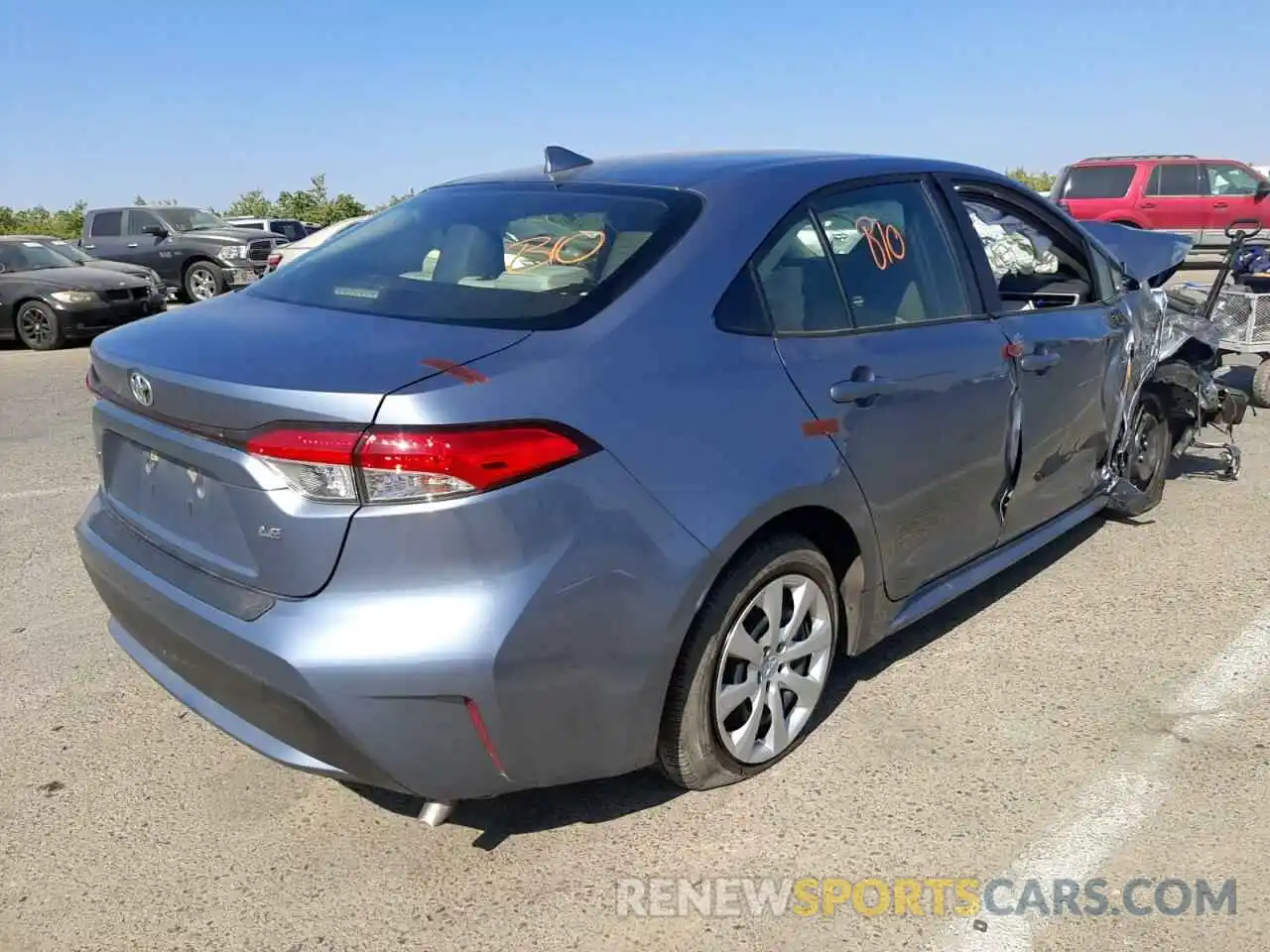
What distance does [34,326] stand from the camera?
12727 millimetres

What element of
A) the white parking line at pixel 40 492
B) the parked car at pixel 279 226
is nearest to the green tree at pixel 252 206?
the parked car at pixel 279 226

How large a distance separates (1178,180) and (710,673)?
2096cm

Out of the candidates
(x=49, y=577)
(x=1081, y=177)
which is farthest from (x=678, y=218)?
(x=1081, y=177)

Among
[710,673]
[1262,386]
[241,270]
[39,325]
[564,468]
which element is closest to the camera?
[564,468]

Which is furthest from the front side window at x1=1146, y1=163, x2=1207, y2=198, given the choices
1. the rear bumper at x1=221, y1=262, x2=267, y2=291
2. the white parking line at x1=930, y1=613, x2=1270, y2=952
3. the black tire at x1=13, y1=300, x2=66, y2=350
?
the white parking line at x1=930, y1=613, x2=1270, y2=952

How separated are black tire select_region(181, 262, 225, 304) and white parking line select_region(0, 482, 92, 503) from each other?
12310 mm

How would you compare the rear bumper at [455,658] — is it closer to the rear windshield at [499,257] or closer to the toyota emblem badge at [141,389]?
the toyota emblem badge at [141,389]

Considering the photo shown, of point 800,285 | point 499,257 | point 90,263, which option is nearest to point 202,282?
point 90,263

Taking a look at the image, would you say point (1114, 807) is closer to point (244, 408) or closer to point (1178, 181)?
point (244, 408)

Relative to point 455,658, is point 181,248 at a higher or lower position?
higher

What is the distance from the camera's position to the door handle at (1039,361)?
12.3 feet

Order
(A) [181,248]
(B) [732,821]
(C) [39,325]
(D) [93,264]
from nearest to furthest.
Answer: (B) [732,821] < (C) [39,325] < (D) [93,264] < (A) [181,248]

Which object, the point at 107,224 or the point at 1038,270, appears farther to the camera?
the point at 107,224

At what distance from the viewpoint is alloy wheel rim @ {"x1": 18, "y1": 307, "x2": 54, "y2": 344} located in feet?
41.6
